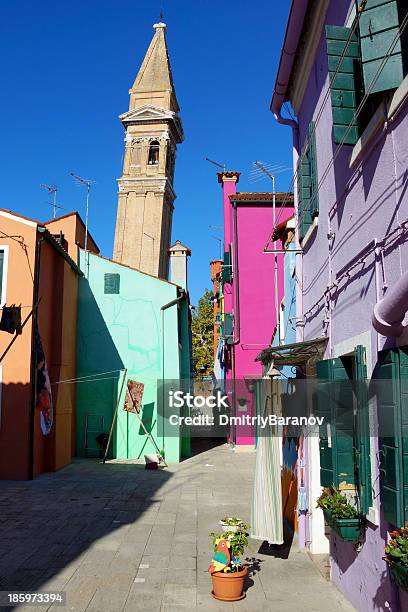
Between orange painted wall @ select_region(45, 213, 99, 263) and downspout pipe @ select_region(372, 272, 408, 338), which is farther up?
orange painted wall @ select_region(45, 213, 99, 263)

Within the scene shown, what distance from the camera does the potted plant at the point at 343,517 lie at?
4.99 metres

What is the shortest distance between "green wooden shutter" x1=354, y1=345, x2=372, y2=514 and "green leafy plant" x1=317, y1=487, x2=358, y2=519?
0.16 m

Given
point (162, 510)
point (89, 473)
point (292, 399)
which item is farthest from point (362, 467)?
point (89, 473)

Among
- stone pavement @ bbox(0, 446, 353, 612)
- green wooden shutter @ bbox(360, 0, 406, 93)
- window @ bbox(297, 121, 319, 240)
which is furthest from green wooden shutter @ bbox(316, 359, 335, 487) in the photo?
green wooden shutter @ bbox(360, 0, 406, 93)

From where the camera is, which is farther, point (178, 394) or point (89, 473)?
point (178, 394)

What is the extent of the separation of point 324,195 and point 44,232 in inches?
403

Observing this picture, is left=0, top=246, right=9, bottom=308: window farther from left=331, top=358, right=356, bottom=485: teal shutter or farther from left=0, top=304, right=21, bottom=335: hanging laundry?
left=331, top=358, right=356, bottom=485: teal shutter

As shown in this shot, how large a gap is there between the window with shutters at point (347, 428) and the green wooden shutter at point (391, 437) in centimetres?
49

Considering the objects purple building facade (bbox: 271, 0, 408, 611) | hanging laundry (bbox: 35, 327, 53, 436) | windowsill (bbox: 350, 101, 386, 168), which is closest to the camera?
purple building facade (bbox: 271, 0, 408, 611)

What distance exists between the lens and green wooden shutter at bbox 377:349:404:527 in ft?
12.8

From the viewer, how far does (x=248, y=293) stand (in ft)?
72.0

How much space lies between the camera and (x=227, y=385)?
79.7ft

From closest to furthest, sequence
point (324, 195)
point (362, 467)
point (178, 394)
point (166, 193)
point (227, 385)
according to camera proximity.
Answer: point (362, 467), point (324, 195), point (178, 394), point (227, 385), point (166, 193)

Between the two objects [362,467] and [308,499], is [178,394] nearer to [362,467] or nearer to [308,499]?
[308,499]
